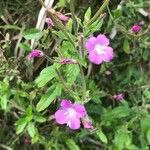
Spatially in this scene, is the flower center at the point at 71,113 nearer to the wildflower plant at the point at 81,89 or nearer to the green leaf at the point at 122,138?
the wildflower plant at the point at 81,89

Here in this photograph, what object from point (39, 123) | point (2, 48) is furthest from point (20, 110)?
point (2, 48)

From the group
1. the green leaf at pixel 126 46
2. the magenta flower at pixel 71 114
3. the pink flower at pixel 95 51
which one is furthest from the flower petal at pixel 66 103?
the green leaf at pixel 126 46

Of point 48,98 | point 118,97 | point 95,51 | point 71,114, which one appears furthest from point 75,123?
point 118,97

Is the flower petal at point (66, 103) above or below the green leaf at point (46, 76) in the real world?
below

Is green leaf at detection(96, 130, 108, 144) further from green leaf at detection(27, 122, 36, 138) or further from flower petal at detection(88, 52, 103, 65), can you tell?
flower petal at detection(88, 52, 103, 65)

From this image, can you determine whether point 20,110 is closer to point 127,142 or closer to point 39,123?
point 39,123

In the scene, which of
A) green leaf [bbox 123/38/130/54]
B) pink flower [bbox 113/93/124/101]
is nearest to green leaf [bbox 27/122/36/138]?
pink flower [bbox 113/93/124/101]

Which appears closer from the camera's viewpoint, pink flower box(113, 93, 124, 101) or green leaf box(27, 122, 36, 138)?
green leaf box(27, 122, 36, 138)

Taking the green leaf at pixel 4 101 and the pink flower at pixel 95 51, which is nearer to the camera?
the pink flower at pixel 95 51
